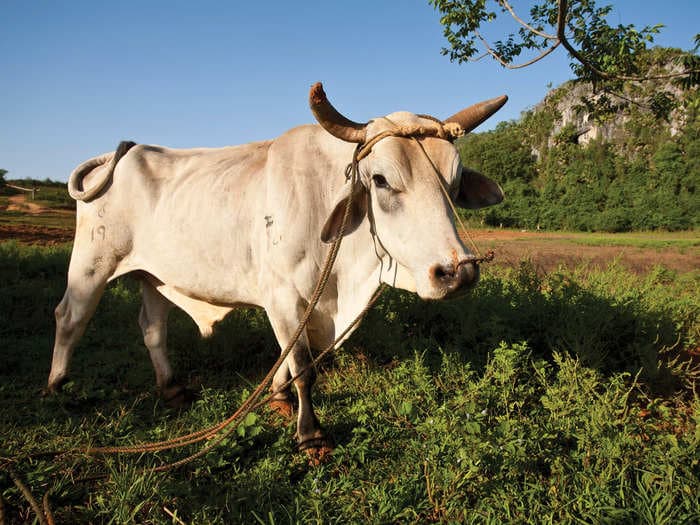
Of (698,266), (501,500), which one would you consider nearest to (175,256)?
(501,500)

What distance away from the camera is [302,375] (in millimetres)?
2498

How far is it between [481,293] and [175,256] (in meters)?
2.74

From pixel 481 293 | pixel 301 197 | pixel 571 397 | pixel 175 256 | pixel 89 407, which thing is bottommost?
pixel 89 407

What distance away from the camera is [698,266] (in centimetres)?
916

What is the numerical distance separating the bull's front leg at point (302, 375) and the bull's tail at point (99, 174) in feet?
4.96

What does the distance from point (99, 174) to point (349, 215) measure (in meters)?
1.90

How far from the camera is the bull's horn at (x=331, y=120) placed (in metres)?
2.06

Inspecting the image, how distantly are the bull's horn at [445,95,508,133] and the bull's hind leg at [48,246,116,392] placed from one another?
238 centimetres

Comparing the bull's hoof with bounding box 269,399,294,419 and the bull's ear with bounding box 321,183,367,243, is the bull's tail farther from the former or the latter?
the bull's hoof with bounding box 269,399,294,419

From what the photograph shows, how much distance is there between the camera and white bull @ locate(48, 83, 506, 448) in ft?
6.84

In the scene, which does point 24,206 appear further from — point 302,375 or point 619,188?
point 619,188

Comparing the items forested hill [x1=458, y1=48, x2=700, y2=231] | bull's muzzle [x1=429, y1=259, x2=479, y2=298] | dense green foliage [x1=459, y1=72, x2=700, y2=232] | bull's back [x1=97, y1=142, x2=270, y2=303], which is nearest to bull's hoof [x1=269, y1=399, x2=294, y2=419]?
bull's back [x1=97, y1=142, x2=270, y2=303]

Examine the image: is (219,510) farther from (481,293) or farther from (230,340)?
(481,293)

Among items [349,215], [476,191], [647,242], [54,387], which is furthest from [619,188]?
[54,387]
